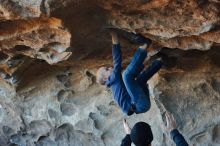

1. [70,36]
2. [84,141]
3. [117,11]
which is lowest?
[84,141]

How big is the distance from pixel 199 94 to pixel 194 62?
0.82 feet

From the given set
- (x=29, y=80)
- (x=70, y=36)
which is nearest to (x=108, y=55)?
(x=70, y=36)

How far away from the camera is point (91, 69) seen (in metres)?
3.30

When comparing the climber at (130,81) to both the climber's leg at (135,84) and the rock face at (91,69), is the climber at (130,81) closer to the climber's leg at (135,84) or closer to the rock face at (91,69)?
the climber's leg at (135,84)

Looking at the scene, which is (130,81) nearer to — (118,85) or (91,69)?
(118,85)

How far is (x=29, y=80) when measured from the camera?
3.56 meters

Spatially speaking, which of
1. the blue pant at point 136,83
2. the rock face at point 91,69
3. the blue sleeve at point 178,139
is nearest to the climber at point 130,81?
the blue pant at point 136,83

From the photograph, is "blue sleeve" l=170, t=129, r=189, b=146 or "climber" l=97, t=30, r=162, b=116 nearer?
"blue sleeve" l=170, t=129, r=189, b=146

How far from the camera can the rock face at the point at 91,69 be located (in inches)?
92.2

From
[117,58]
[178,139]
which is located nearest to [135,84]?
[117,58]

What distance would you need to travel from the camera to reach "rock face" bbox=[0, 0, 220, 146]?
2.34 metres

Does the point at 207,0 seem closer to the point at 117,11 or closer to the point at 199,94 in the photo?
the point at 117,11

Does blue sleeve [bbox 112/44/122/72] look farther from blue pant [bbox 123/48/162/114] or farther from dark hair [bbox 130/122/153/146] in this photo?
dark hair [bbox 130/122/153/146]

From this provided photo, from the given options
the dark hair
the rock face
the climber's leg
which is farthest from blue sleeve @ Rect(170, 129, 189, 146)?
the rock face
